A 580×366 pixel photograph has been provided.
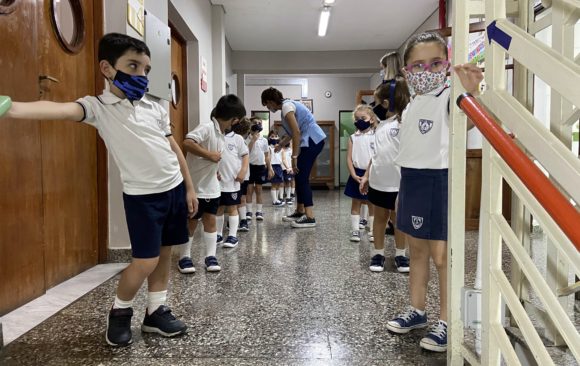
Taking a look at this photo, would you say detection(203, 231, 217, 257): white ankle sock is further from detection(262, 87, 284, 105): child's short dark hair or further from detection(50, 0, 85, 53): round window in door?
detection(262, 87, 284, 105): child's short dark hair

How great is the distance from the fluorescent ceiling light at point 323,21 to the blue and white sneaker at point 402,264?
170 inches

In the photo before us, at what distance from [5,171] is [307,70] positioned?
6.98 meters

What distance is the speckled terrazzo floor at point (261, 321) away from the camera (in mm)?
1419

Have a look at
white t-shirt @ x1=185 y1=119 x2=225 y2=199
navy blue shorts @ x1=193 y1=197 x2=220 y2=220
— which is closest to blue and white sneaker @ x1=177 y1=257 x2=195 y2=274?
navy blue shorts @ x1=193 y1=197 x2=220 y2=220

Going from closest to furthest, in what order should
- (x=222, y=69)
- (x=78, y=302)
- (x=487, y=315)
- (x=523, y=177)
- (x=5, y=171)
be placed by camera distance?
(x=523, y=177), (x=487, y=315), (x=5, y=171), (x=78, y=302), (x=222, y=69)

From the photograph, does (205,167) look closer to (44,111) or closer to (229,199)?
(229,199)

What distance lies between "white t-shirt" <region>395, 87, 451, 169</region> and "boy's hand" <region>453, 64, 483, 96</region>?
32 cm

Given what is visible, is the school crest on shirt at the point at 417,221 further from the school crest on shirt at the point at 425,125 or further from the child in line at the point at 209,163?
the child in line at the point at 209,163

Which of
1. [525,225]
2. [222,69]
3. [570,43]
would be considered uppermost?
[222,69]

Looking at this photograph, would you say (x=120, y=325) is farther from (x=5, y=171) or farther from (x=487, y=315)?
(x=487, y=315)

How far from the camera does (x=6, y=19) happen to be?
1724 mm

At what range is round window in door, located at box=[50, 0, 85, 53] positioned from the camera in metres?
2.16

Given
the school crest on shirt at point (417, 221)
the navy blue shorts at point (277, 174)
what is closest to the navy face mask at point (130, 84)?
the school crest on shirt at point (417, 221)

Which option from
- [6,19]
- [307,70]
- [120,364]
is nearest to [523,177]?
[120,364]
